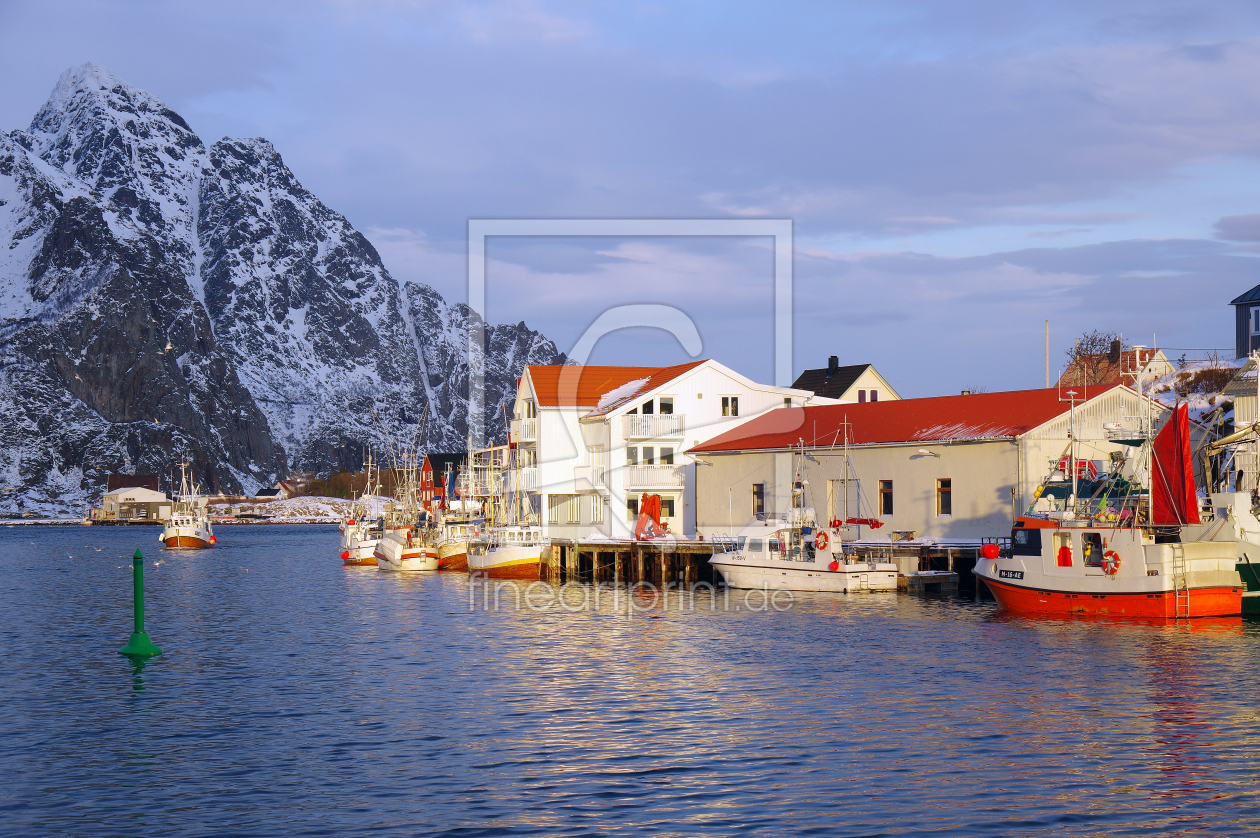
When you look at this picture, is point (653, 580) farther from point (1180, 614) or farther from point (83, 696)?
point (83, 696)

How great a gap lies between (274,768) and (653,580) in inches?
1736

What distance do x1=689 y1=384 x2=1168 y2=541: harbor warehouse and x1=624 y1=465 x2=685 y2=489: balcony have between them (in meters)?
2.71

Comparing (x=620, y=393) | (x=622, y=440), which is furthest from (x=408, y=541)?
(x=622, y=440)

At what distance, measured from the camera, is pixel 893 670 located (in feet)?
109

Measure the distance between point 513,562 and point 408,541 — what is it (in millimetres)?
17779

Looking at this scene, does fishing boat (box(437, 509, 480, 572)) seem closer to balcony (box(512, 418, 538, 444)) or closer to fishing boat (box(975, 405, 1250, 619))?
balcony (box(512, 418, 538, 444))

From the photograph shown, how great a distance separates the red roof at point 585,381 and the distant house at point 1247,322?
45368 mm

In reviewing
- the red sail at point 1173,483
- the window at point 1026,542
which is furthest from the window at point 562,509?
the red sail at point 1173,483

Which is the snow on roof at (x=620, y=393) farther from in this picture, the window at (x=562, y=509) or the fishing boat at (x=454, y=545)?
the fishing boat at (x=454, y=545)

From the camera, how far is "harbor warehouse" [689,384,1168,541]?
56219 mm

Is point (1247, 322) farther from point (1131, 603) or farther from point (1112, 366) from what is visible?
point (1131, 603)

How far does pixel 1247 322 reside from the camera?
9431cm

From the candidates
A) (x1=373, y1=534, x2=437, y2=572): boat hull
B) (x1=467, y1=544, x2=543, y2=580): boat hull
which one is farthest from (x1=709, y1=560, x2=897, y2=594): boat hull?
(x1=373, y1=534, x2=437, y2=572): boat hull

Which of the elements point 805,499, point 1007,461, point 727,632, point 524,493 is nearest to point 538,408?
point 524,493
